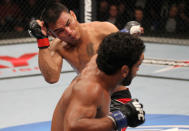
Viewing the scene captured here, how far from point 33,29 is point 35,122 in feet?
4.38

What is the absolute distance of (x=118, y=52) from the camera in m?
1.88

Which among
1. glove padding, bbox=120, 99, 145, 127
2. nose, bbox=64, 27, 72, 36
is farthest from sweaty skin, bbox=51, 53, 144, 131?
nose, bbox=64, 27, 72, 36

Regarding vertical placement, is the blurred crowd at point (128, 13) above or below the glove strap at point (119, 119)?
below

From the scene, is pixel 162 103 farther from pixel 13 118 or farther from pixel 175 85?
pixel 13 118

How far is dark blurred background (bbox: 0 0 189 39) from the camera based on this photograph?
7.21 metres

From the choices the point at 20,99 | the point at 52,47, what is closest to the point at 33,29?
the point at 52,47

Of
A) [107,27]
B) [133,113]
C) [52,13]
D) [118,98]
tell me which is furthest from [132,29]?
[133,113]

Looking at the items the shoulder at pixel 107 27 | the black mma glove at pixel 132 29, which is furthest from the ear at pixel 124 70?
the black mma glove at pixel 132 29

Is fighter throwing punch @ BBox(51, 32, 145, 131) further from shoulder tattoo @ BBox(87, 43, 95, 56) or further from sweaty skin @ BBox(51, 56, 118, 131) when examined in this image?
shoulder tattoo @ BBox(87, 43, 95, 56)

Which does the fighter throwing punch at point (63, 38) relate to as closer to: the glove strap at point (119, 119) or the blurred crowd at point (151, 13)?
the glove strap at point (119, 119)

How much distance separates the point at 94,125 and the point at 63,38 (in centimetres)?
102

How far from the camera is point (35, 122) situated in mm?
3906

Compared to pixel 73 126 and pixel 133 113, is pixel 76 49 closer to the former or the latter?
pixel 133 113

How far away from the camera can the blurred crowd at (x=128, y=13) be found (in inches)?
284
